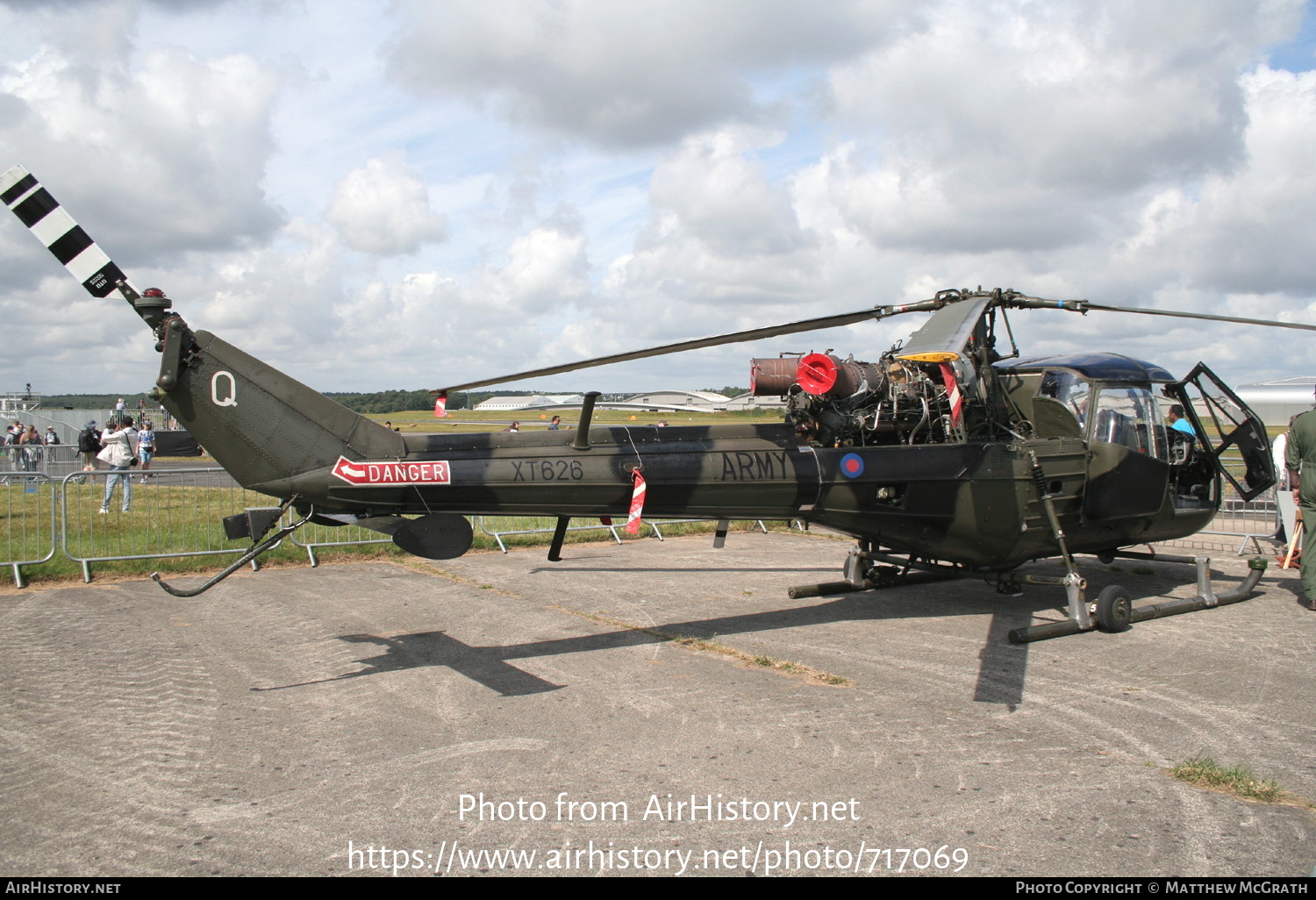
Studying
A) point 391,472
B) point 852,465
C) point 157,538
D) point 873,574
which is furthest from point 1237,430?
point 157,538

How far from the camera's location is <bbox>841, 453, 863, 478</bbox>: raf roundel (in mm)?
7801

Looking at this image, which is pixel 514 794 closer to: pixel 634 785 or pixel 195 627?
pixel 634 785

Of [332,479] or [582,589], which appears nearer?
[332,479]

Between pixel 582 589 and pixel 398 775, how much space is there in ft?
17.5

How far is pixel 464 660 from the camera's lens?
7.05 m

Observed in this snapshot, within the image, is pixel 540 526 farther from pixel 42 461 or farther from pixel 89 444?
pixel 42 461

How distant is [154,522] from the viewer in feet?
38.5

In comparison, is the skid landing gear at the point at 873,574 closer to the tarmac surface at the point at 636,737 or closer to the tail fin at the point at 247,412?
the tarmac surface at the point at 636,737

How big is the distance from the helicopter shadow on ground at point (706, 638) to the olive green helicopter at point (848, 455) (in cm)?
38

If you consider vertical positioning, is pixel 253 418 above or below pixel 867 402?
below

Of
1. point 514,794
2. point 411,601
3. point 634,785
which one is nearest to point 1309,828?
point 634,785

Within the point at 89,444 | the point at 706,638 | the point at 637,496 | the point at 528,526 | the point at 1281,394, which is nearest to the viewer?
the point at 637,496

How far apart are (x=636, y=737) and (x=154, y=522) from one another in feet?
31.1

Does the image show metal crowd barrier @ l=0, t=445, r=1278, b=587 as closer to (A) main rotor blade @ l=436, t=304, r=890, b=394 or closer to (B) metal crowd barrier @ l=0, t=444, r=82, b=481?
(A) main rotor blade @ l=436, t=304, r=890, b=394
